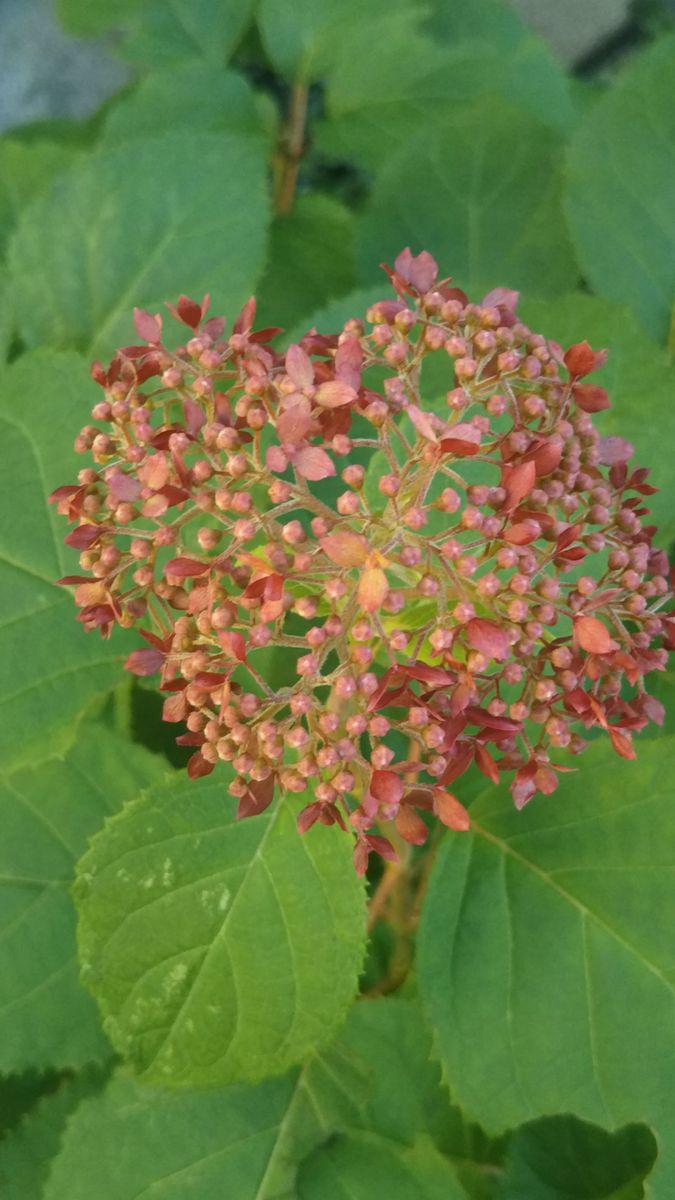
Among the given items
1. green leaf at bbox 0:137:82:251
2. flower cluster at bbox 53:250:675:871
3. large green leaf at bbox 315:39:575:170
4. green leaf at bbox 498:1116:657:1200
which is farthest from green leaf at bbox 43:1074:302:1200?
large green leaf at bbox 315:39:575:170

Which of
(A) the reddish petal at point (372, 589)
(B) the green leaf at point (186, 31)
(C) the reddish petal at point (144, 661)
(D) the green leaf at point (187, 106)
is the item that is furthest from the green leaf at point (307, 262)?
(A) the reddish petal at point (372, 589)

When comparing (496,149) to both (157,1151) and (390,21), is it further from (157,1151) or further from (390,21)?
(157,1151)

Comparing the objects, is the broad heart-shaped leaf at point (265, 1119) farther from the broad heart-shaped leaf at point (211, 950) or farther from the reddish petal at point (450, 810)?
the reddish petal at point (450, 810)

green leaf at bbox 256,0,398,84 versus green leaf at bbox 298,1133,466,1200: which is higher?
green leaf at bbox 256,0,398,84

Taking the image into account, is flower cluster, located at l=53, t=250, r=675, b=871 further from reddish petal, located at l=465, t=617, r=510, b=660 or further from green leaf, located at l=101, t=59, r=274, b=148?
green leaf, located at l=101, t=59, r=274, b=148

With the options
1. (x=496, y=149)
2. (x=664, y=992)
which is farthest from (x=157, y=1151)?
(x=496, y=149)

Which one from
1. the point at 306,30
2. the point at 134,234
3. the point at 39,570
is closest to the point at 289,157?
the point at 306,30
